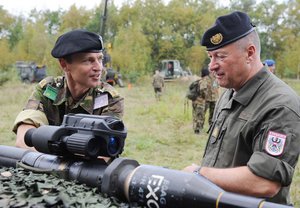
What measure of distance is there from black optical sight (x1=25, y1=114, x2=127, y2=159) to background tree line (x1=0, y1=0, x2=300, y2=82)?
Result: 33.4 meters

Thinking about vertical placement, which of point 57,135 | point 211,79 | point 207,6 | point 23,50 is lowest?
point 57,135

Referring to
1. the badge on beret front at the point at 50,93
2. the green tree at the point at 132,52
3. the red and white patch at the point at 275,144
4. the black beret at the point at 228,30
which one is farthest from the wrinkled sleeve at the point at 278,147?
the green tree at the point at 132,52

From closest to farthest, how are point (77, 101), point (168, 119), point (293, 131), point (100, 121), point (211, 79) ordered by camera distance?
point (100, 121) → point (293, 131) → point (77, 101) → point (211, 79) → point (168, 119)

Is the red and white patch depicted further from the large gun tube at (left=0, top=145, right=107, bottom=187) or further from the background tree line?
the background tree line

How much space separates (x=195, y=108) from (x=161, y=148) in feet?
6.21

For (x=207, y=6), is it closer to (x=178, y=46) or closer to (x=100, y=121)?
(x=178, y=46)

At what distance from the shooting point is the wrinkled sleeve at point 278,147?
189 centimetres

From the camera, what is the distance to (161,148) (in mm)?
8859

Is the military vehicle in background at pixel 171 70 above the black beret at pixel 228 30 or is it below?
above

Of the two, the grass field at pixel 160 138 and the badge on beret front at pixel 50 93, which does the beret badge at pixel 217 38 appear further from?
the grass field at pixel 160 138

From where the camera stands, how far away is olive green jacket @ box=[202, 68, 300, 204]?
6.24 feet

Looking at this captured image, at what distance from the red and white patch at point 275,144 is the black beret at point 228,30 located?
0.55 metres

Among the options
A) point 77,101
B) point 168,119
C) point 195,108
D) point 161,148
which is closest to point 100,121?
point 77,101

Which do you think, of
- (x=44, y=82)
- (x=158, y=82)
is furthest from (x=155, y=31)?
(x=44, y=82)
